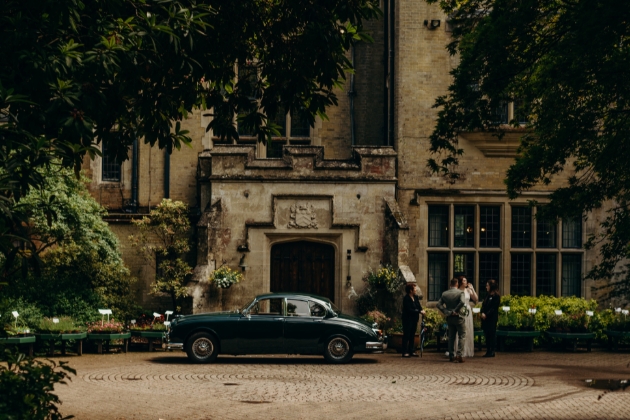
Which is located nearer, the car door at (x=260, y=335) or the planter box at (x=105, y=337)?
the car door at (x=260, y=335)

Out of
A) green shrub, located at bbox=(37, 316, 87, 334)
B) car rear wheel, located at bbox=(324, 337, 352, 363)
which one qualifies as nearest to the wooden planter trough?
car rear wheel, located at bbox=(324, 337, 352, 363)

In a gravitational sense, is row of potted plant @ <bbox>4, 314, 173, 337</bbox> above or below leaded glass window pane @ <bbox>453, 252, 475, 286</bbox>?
below

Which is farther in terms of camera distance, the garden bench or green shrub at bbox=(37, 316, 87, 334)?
the garden bench

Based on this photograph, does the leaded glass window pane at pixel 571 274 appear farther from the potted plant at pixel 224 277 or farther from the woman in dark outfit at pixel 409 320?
the potted plant at pixel 224 277

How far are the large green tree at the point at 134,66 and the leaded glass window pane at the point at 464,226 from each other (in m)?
13.8

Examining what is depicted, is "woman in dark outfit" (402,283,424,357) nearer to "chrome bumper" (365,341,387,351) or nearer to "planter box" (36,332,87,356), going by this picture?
"chrome bumper" (365,341,387,351)

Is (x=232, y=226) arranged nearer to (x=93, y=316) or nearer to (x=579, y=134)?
(x=93, y=316)

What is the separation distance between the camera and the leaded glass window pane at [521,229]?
1035 inches

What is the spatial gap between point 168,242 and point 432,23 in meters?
9.54

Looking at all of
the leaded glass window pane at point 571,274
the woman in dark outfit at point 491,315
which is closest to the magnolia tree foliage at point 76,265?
the woman in dark outfit at point 491,315

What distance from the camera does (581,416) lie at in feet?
41.1

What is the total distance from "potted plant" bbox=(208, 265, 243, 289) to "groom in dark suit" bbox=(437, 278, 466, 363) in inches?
239

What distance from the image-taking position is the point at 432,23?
85.9 ft

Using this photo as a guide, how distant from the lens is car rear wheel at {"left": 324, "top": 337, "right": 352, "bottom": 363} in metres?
19.7
